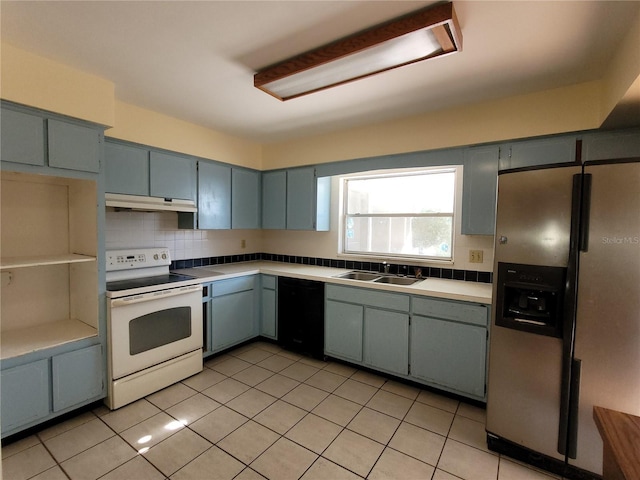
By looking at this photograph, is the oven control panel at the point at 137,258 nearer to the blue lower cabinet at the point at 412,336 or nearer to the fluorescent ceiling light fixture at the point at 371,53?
the blue lower cabinet at the point at 412,336

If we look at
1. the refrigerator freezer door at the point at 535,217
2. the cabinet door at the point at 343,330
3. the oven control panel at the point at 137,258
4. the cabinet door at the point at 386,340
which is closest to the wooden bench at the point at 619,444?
the refrigerator freezer door at the point at 535,217

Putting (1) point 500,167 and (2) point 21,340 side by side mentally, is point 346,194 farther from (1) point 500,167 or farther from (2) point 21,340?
(2) point 21,340

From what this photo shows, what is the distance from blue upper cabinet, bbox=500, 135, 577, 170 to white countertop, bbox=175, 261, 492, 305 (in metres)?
1.04

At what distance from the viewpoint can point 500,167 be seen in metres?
2.54

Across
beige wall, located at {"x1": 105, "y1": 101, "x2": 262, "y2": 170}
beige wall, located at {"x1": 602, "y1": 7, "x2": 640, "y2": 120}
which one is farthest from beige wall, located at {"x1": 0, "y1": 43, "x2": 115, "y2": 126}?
beige wall, located at {"x1": 602, "y1": 7, "x2": 640, "y2": 120}

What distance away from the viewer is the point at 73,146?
2.19m

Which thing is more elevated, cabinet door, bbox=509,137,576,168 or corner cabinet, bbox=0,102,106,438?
cabinet door, bbox=509,137,576,168

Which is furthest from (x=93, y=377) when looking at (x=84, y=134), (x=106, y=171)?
(x=84, y=134)

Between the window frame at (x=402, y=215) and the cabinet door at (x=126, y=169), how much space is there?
2080mm

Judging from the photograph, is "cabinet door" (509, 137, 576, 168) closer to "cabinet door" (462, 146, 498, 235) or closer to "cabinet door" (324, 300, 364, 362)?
"cabinet door" (462, 146, 498, 235)

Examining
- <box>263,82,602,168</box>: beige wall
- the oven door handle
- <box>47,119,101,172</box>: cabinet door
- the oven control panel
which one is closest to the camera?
<box>47,119,101,172</box>: cabinet door

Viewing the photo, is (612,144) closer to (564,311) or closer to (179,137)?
(564,311)

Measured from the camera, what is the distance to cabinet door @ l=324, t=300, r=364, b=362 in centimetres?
302

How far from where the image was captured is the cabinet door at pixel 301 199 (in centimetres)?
368
